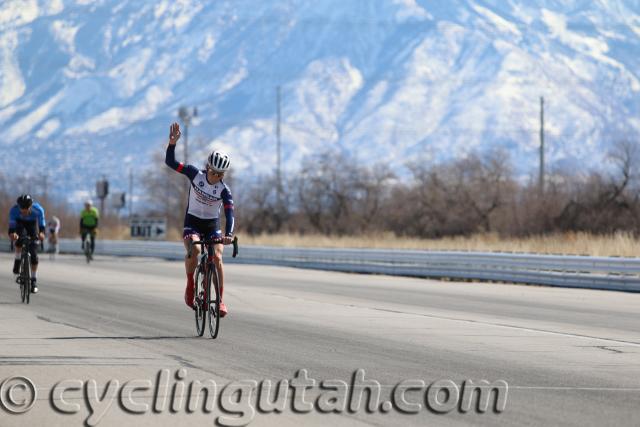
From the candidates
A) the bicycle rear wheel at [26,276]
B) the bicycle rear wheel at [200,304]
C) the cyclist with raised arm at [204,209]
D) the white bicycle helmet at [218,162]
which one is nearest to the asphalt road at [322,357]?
the bicycle rear wheel at [200,304]

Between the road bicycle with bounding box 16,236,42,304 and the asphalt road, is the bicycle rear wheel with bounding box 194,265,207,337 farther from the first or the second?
the road bicycle with bounding box 16,236,42,304

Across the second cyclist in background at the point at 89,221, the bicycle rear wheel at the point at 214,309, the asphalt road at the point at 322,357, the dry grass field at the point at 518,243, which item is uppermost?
the second cyclist in background at the point at 89,221

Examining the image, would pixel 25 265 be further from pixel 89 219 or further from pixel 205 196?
pixel 89 219

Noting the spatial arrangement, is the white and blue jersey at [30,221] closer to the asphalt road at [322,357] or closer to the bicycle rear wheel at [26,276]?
the bicycle rear wheel at [26,276]

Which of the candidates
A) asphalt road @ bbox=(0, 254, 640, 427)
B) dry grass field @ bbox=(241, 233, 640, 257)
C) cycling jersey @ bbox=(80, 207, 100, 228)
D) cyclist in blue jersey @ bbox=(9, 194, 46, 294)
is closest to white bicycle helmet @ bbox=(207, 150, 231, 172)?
asphalt road @ bbox=(0, 254, 640, 427)

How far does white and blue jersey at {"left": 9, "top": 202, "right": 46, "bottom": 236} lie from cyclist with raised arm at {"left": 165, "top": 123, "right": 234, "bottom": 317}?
6.04m

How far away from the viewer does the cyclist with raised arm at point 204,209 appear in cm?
1535

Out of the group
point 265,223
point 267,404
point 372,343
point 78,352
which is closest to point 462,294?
point 372,343

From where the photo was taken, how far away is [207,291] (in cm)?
1535

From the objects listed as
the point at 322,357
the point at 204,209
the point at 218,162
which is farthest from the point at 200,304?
the point at 322,357

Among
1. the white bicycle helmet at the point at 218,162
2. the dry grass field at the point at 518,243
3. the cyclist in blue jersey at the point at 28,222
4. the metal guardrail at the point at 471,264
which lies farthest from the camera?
the dry grass field at the point at 518,243

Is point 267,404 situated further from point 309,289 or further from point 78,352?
point 309,289

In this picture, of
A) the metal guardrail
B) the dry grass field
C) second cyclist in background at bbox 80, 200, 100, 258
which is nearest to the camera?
the metal guardrail

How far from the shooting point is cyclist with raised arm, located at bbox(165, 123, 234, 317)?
604 inches
